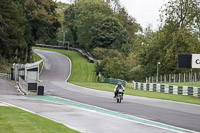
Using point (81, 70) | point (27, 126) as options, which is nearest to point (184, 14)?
point (81, 70)

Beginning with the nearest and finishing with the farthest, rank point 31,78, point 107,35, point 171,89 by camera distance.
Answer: point 31,78 < point 171,89 < point 107,35

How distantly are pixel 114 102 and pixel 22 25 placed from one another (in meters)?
39.3

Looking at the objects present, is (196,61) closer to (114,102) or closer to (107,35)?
(114,102)

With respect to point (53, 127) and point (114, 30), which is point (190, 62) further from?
point (114, 30)

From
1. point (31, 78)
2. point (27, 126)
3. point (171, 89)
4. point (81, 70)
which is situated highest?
point (81, 70)

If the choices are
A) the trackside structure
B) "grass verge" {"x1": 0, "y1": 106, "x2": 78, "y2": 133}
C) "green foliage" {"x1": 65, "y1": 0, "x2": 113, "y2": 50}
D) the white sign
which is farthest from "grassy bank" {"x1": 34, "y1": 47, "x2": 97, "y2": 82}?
"grass verge" {"x1": 0, "y1": 106, "x2": 78, "y2": 133}

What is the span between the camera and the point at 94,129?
1602 cm

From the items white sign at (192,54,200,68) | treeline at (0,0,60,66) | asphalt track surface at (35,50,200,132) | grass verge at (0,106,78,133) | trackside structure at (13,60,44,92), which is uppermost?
treeline at (0,0,60,66)

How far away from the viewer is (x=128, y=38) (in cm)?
10612

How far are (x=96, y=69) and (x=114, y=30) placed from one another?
2563cm

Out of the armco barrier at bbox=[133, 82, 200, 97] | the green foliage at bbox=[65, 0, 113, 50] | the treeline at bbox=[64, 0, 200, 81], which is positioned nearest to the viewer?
the armco barrier at bbox=[133, 82, 200, 97]

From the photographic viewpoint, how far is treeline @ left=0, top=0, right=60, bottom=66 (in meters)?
60.7

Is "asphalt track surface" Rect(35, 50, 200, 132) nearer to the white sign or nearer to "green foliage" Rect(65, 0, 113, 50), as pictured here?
the white sign

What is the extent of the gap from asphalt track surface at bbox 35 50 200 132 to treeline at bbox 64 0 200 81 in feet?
29.4
